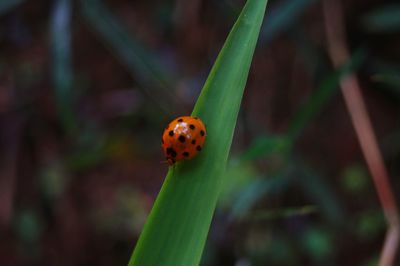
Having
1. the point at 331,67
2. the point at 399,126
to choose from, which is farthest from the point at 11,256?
the point at 399,126

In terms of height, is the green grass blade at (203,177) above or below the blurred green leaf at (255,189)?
below

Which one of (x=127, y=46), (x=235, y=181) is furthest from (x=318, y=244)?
(x=127, y=46)

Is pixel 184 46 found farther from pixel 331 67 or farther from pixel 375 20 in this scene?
pixel 375 20

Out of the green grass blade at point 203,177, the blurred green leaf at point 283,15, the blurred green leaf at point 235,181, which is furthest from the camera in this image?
the blurred green leaf at point 235,181

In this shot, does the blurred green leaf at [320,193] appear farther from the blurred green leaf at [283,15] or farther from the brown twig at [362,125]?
the blurred green leaf at [283,15]

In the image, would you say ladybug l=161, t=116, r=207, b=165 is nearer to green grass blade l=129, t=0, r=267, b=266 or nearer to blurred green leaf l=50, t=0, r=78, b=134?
green grass blade l=129, t=0, r=267, b=266

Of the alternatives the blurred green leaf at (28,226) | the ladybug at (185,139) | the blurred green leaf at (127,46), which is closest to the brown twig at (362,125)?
the blurred green leaf at (127,46)
